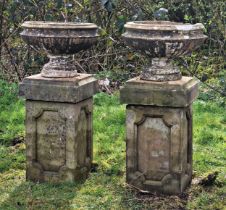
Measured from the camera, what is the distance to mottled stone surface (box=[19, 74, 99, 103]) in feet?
16.7

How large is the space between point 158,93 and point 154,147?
521mm

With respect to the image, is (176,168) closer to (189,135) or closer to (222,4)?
(189,135)

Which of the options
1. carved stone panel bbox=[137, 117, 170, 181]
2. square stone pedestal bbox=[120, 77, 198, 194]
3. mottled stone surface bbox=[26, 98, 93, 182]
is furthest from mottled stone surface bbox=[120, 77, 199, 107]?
mottled stone surface bbox=[26, 98, 93, 182]

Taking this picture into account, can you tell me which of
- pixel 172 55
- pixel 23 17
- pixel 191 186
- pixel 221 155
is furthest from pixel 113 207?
pixel 23 17

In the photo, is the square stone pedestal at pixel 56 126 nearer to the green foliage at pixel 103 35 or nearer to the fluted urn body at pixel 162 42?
the fluted urn body at pixel 162 42

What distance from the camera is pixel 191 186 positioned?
527cm

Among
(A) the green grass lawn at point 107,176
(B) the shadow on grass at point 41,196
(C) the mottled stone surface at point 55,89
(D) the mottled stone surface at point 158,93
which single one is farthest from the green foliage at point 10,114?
(D) the mottled stone surface at point 158,93

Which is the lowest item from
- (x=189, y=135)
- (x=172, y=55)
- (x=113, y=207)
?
(x=113, y=207)

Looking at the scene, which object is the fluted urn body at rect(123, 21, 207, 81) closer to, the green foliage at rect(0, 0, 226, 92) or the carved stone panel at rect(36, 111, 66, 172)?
the carved stone panel at rect(36, 111, 66, 172)

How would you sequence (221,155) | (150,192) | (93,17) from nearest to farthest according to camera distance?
(150,192) → (221,155) → (93,17)

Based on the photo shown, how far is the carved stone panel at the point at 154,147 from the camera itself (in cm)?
495

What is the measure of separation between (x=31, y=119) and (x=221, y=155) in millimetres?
2262

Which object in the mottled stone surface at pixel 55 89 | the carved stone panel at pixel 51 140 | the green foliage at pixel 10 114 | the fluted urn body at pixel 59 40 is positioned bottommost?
the green foliage at pixel 10 114

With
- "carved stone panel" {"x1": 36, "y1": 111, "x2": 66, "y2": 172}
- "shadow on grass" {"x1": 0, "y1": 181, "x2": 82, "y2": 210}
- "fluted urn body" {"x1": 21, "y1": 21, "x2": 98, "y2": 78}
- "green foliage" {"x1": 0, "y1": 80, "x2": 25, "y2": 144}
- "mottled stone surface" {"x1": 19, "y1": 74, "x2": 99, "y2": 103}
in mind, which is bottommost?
"shadow on grass" {"x1": 0, "y1": 181, "x2": 82, "y2": 210}
